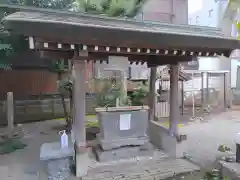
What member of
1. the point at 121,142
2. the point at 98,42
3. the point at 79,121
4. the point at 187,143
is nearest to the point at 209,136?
the point at 187,143

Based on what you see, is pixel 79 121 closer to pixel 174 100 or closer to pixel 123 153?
Answer: pixel 123 153

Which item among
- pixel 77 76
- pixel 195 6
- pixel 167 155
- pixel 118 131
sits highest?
pixel 195 6

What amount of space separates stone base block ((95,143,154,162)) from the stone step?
0.17 m

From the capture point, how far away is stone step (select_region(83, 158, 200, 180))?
3715mm

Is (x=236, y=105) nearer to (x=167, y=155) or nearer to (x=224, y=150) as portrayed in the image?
(x=224, y=150)

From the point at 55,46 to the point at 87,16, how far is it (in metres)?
1.18

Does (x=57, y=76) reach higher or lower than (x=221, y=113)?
higher

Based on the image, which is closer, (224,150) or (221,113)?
(224,150)

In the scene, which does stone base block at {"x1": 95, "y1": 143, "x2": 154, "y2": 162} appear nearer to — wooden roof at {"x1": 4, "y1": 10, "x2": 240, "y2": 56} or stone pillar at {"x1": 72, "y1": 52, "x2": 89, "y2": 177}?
stone pillar at {"x1": 72, "y1": 52, "x2": 89, "y2": 177}

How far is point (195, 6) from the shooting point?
642 inches

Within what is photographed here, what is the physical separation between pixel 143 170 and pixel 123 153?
64cm

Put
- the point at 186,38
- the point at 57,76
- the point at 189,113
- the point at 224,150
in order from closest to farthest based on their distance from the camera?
the point at 186,38 → the point at 224,150 → the point at 57,76 → the point at 189,113

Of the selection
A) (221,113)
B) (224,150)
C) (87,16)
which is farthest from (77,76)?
(221,113)

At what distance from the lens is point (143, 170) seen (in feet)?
13.1
